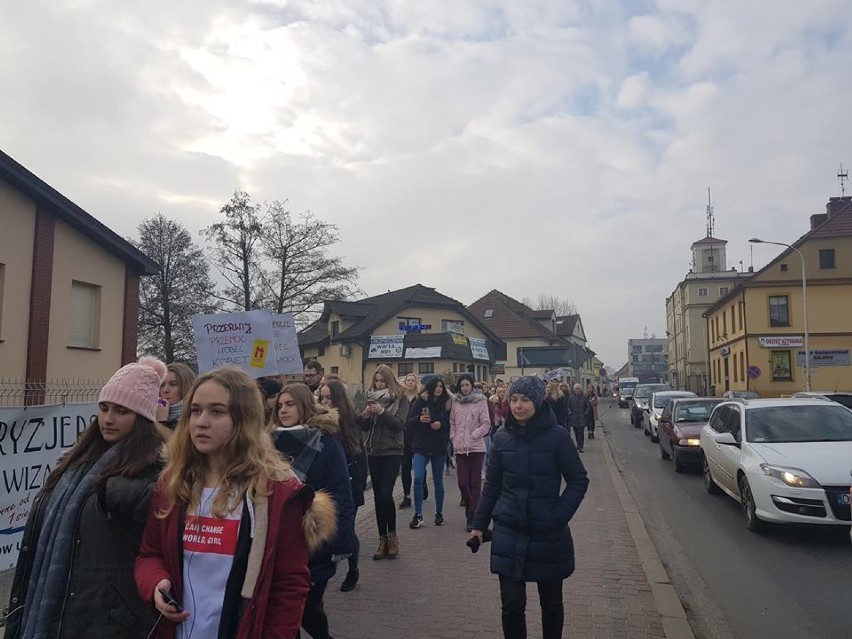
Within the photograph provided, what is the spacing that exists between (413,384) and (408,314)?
39947mm

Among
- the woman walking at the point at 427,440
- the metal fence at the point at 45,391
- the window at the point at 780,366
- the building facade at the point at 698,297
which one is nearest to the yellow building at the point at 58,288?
the metal fence at the point at 45,391

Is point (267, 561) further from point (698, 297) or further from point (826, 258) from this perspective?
point (698, 297)

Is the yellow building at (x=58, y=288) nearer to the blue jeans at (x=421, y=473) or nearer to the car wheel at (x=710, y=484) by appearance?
the blue jeans at (x=421, y=473)

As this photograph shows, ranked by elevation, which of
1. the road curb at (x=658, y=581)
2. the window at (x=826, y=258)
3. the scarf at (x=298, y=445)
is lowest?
the road curb at (x=658, y=581)

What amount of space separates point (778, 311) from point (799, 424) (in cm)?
3931

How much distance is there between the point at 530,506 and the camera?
12.9 ft

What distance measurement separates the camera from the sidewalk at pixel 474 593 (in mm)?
4848

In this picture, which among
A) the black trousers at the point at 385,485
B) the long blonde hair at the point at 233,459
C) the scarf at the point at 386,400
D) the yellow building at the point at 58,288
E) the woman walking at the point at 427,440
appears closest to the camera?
the long blonde hair at the point at 233,459

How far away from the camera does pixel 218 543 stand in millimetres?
2371

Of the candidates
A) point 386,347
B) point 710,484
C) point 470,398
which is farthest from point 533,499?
point 386,347

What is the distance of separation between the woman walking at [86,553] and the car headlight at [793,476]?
705cm

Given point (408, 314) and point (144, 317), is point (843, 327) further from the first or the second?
point (144, 317)

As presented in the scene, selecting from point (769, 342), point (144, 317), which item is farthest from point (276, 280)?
point (769, 342)

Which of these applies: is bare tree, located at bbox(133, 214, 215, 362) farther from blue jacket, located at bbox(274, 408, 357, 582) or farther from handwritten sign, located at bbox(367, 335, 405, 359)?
blue jacket, located at bbox(274, 408, 357, 582)
